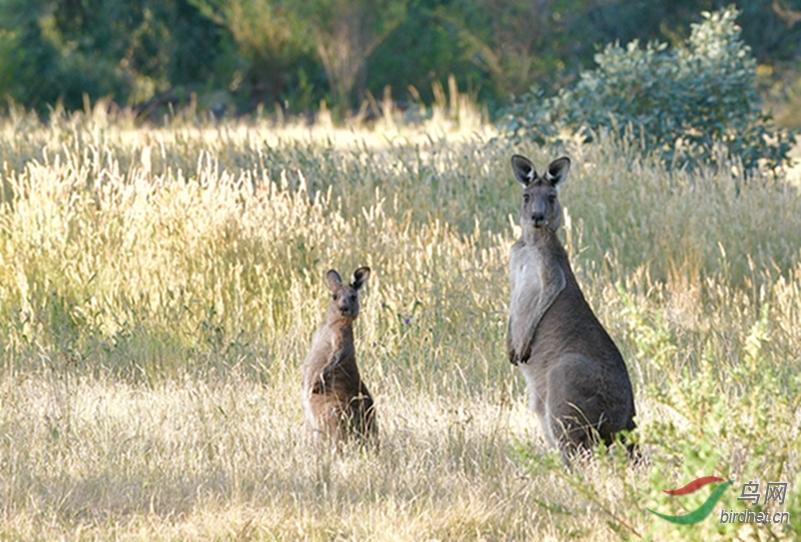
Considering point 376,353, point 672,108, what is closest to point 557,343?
point 376,353

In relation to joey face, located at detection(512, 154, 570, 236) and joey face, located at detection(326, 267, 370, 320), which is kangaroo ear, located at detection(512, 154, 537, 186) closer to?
joey face, located at detection(512, 154, 570, 236)

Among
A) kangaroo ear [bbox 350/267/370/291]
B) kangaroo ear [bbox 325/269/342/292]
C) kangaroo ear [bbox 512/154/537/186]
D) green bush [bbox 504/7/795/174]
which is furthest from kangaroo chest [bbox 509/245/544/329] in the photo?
green bush [bbox 504/7/795/174]

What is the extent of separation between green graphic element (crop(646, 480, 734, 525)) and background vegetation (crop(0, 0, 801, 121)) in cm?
2082

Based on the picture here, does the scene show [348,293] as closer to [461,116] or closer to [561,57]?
[461,116]

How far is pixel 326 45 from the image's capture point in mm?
26203

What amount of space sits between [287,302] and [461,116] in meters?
12.7

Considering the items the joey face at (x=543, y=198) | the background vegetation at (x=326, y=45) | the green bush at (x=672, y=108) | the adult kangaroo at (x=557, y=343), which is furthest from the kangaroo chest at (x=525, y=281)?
the background vegetation at (x=326, y=45)

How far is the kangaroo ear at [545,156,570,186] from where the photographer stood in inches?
207

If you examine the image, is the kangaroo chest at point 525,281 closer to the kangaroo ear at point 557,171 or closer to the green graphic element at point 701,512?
the kangaroo ear at point 557,171

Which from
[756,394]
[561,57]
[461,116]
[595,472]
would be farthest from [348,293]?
[561,57]

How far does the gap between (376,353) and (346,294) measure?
1.58 m

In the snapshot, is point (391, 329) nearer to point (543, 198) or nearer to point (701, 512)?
point (543, 198)

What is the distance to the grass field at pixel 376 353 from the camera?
4.22 m

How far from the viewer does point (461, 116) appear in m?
19.8
